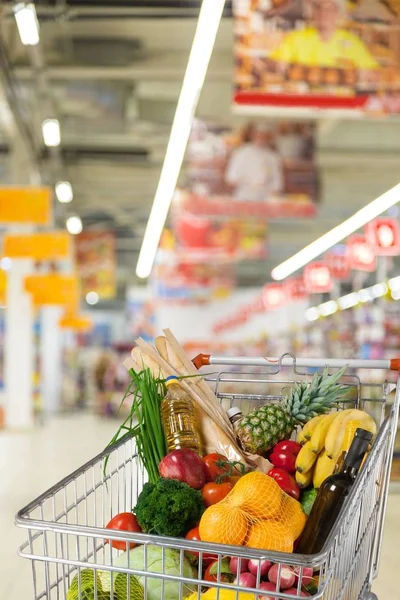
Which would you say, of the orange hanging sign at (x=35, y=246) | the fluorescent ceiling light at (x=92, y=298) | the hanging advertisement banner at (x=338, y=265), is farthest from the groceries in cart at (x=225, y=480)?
the fluorescent ceiling light at (x=92, y=298)

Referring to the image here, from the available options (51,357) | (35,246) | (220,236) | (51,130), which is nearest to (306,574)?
(51,130)

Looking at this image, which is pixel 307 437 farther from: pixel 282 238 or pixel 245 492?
pixel 282 238

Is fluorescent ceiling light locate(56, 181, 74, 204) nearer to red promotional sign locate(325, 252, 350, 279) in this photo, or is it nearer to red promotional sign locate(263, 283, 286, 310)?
red promotional sign locate(325, 252, 350, 279)

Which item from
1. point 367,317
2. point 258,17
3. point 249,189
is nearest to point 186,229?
point 367,317

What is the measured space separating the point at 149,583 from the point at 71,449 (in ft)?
32.4

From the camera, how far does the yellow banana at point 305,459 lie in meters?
2.20

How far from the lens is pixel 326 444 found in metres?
2.15

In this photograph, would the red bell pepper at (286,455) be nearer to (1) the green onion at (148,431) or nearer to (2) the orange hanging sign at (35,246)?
(1) the green onion at (148,431)

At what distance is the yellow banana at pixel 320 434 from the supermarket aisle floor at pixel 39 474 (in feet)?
8.13

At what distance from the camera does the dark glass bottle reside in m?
1.82

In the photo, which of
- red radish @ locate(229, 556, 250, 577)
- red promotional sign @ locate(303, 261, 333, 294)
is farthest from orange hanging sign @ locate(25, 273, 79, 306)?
red radish @ locate(229, 556, 250, 577)

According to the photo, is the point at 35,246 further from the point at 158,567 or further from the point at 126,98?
the point at 158,567

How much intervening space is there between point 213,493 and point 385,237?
826cm

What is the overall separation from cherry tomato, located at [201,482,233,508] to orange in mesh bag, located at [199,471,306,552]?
0.31 feet
